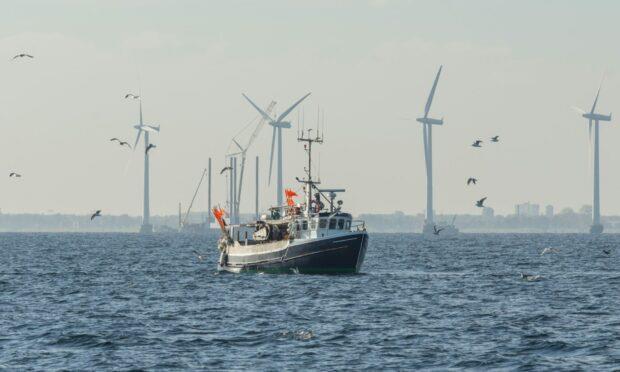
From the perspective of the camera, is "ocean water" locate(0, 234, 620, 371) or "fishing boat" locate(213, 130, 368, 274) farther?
"fishing boat" locate(213, 130, 368, 274)

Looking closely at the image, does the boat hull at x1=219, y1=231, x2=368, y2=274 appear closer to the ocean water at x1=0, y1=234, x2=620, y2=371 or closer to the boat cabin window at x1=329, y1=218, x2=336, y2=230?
the boat cabin window at x1=329, y1=218, x2=336, y2=230

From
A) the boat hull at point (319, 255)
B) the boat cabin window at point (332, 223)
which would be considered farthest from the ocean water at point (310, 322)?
the boat cabin window at point (332, 223)

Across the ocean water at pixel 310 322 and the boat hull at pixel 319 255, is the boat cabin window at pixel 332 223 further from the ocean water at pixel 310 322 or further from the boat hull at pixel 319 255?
the ocean water at pixel 310 322

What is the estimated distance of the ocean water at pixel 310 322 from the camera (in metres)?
53.8

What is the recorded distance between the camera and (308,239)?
10594 centimetres

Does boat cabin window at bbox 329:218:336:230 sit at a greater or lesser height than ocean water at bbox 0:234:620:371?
greater

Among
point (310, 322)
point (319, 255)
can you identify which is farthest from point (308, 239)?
point (310, 322)

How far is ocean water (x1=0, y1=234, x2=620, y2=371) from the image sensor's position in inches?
2117

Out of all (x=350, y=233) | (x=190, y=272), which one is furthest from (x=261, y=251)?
(x=190, y=272)

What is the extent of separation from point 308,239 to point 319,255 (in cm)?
187

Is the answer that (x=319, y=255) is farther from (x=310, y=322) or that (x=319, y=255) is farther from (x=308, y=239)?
(x=310, y=322)

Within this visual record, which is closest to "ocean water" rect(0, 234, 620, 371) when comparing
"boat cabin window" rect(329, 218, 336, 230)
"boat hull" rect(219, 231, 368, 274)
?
"boat hull" rect(219, 231, 368, 274)

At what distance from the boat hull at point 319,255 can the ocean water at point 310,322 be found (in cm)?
137

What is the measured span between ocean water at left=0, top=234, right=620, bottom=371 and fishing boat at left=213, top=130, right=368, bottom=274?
6.16ft
